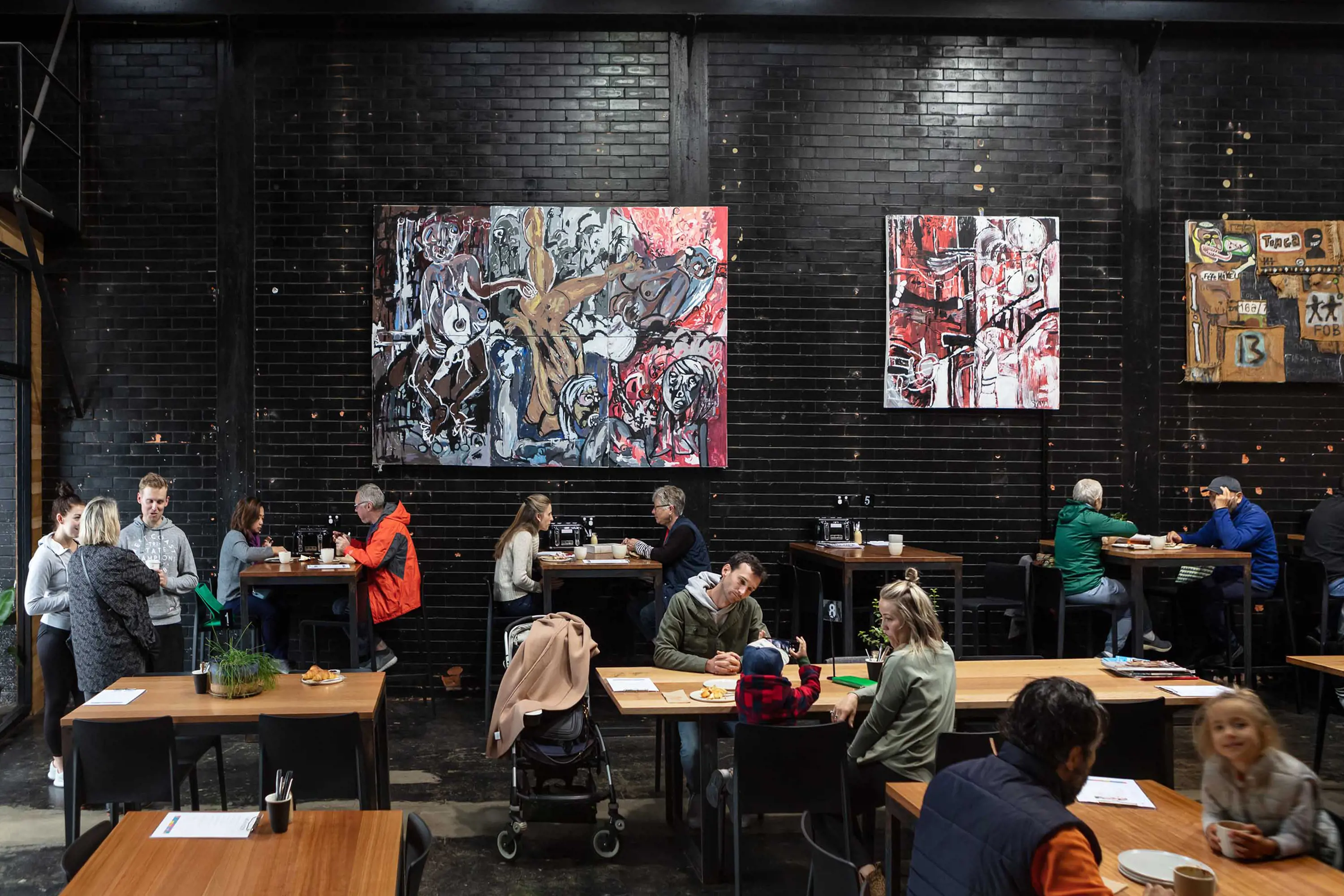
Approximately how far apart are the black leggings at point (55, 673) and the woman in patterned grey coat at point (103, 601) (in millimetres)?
441

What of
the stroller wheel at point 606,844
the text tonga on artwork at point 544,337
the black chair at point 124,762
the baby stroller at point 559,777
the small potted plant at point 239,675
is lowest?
the stroller wheel at point 606,844

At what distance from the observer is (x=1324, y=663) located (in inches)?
182

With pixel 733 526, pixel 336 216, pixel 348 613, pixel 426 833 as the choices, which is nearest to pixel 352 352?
pixel 336 216

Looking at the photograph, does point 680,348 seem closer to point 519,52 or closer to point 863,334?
point 863,334

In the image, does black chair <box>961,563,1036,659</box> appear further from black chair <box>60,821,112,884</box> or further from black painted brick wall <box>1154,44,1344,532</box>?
black chair <box>60,821,112,884</box>

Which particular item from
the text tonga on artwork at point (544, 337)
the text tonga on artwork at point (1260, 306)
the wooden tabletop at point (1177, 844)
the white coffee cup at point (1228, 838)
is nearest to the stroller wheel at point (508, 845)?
the wooden tabletop at point (1177, 844)

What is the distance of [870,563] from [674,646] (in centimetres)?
233

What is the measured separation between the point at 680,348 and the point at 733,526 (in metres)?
1.44

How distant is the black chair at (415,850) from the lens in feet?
8.25

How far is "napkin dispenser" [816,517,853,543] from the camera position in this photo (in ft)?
24.5

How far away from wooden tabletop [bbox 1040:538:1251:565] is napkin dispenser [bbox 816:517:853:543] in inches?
72.5

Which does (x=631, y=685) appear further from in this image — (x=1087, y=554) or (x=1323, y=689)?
(x=1087, y=554)

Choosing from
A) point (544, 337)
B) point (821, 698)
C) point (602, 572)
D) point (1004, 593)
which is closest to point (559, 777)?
point (821, 698)

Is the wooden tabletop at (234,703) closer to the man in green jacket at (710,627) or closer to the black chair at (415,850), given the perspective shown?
the black chair at (415,850)
